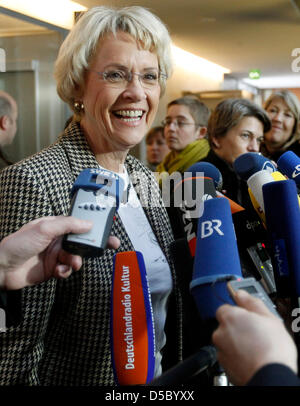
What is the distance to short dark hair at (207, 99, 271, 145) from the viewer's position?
2.97 m

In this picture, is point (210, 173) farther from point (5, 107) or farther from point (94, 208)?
point (5, 107)

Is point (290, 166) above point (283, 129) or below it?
below

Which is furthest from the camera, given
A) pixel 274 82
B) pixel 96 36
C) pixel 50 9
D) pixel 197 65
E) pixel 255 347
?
pixel 274 82

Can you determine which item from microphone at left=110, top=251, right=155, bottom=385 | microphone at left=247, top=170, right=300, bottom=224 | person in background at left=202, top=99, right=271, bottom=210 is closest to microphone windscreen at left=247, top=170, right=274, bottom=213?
microphone at left=247, top=170, right=300, bottom=224

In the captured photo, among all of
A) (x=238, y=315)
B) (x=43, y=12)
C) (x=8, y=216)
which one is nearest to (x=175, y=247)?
(x=238, y=315)

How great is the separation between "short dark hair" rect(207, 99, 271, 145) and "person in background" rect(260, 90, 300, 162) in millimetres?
522

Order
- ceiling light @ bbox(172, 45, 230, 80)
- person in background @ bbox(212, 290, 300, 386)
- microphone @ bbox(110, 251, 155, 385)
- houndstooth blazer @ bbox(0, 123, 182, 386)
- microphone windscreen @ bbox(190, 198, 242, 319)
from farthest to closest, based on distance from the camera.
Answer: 1. ceiling light @ bbox(172, 45, 230, 80)
2. houndstooth blazer @ bbox(0, 123, 182, 386)
3. microphone @ bbox(110, 251, 155, 385)
4. microphone windscreen @ bbox(190, 198, 242, 319)
5. person in background @ bbox(212, 290, 300, 386)

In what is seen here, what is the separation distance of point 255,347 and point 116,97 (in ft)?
3.03

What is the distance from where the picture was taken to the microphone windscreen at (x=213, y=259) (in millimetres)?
685

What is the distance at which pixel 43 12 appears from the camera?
4.18 m

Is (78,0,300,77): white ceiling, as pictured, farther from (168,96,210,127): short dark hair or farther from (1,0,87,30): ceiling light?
(168,96,210,127): short dark hair

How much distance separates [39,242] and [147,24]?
775mm

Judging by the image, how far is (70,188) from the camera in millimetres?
1228

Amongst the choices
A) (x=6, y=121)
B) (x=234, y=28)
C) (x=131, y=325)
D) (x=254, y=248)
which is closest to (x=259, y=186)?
(x=254, y=248)
